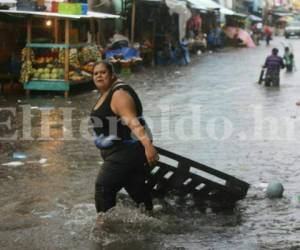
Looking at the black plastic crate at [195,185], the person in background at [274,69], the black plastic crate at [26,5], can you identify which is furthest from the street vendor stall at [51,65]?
the black plastic crate at [195,185]

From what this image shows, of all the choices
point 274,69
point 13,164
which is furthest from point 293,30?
point 13,164

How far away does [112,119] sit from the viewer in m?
5.72

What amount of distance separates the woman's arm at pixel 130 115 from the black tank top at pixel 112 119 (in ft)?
0.17

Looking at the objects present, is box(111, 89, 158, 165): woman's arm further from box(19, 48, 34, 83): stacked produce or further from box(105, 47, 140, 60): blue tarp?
box(105, 47, 140, 60): blue tarp

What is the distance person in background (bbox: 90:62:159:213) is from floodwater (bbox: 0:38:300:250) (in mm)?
353

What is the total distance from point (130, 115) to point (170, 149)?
168 inches

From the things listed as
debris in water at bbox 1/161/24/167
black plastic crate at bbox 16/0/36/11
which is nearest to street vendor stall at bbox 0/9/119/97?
black plastic crate at bbox 16/0/36/11

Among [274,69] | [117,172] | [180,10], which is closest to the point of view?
[117,172]

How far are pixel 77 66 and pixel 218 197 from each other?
34.8 feet

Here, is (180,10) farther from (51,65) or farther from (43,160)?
(43,160)

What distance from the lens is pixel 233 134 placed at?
36.2 ft

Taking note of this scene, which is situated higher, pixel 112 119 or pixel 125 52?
pixel 112 119

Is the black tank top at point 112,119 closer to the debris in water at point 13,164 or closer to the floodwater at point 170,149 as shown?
the floodwater at point 170,149

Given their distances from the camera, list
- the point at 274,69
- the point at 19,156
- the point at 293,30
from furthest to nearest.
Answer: the point at 293,30 → the point at 274,69 → the point at 19,156
